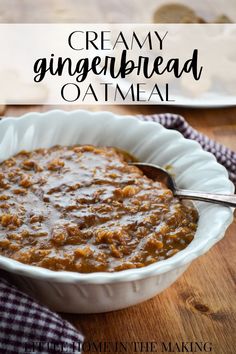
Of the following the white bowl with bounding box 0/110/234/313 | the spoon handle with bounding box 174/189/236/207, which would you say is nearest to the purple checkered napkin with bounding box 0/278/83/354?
the white bowl with bounding box 0/110/234/313

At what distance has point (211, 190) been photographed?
2.72m

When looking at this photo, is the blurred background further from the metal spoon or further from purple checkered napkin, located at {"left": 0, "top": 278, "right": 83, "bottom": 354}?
purple checkered napkin, located at {"left": 0, "top": 278, "right": 83, "bottom": 354}

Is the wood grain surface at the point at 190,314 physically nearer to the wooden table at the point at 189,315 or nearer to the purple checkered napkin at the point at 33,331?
the wooden table at the point at 189,315

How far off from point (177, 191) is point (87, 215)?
47cm

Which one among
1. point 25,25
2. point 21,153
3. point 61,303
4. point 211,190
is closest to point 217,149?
point 211,190

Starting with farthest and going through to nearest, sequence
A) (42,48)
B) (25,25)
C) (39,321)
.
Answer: (25,25), (42,48), (39,321)

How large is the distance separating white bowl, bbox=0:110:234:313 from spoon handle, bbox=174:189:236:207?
26 millimetres

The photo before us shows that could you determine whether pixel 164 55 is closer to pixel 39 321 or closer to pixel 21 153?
pixel 21 153

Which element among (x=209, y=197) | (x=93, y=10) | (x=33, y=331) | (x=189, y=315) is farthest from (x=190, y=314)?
(x=93, y=10)

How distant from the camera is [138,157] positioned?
3.12 m

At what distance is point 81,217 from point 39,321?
48cm

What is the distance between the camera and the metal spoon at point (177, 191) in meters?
2.57

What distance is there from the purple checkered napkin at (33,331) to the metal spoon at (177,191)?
82 cm

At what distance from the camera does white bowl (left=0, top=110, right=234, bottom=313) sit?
2.18m
